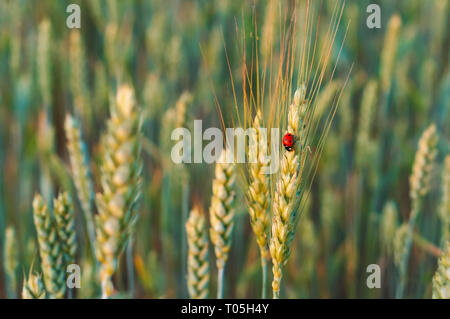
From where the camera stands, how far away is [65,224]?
32.4 inches

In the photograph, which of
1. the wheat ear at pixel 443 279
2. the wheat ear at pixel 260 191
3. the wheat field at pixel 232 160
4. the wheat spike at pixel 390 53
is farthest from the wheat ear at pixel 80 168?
the wheat spike at pixel 390 53

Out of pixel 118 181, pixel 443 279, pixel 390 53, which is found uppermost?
pixel 390 53

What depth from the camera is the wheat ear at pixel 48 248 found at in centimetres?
79

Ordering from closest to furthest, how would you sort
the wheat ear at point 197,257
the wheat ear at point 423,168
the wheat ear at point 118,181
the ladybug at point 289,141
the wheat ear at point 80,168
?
the wheat ear at point 118,181 → the ladybug at point 289,141 → the wheat ear at point 197,257 → the wheat ear at point 80,168 → the wheat ear at point 423,168

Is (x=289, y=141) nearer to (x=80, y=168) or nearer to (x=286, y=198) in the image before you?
(x=286, y=198)

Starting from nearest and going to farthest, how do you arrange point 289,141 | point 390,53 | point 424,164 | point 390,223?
point 289,141
point 424,164
point 390,223
point 390,53

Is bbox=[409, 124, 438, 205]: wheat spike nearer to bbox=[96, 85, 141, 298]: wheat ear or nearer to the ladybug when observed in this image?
the ladybug

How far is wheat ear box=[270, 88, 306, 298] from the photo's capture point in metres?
0.73

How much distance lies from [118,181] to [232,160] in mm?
260

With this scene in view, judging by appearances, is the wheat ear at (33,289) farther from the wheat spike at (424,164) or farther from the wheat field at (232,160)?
the wheat spike at (424,164)

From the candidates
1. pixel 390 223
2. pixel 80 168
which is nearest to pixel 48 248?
pixel 80 168

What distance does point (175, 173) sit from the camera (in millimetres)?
1260

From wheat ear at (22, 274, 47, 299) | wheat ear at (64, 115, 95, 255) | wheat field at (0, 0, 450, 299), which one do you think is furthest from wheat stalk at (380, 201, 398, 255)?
wheat ear at (22, 274, 47, 299)

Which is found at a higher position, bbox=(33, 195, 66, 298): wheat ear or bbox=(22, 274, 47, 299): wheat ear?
bbox=(33, 195, 66, 298): wheat ear
